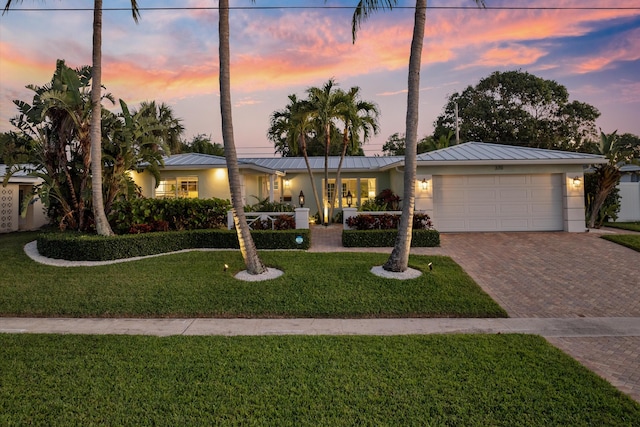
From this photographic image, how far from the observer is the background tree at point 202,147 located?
99.4 ft

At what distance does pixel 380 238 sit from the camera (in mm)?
10188

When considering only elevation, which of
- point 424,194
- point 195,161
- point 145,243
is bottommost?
point 145,243

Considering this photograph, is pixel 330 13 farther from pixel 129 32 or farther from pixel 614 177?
pixel 614 177

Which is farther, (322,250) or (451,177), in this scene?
(451,177)

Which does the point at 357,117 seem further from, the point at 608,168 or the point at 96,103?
the point at 608,168

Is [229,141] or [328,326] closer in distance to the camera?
[328,326]

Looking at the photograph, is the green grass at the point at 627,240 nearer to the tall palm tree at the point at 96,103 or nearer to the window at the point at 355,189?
the window at the point at 355,189

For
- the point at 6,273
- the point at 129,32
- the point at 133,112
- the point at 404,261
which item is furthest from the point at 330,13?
the point at 6,273

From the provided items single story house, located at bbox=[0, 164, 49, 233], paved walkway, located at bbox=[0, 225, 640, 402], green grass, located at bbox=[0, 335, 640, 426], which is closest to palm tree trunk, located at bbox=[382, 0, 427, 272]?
paved walkway, located at bbox=[0, 225, 640, 402]

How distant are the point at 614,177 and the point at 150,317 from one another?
15269 mm

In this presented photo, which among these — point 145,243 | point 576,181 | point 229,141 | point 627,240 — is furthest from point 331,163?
point 627,240

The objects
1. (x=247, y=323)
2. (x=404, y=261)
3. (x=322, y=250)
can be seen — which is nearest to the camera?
(x=247, y=323)

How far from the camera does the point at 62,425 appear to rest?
266cm

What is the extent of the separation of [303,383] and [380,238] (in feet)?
23.8
